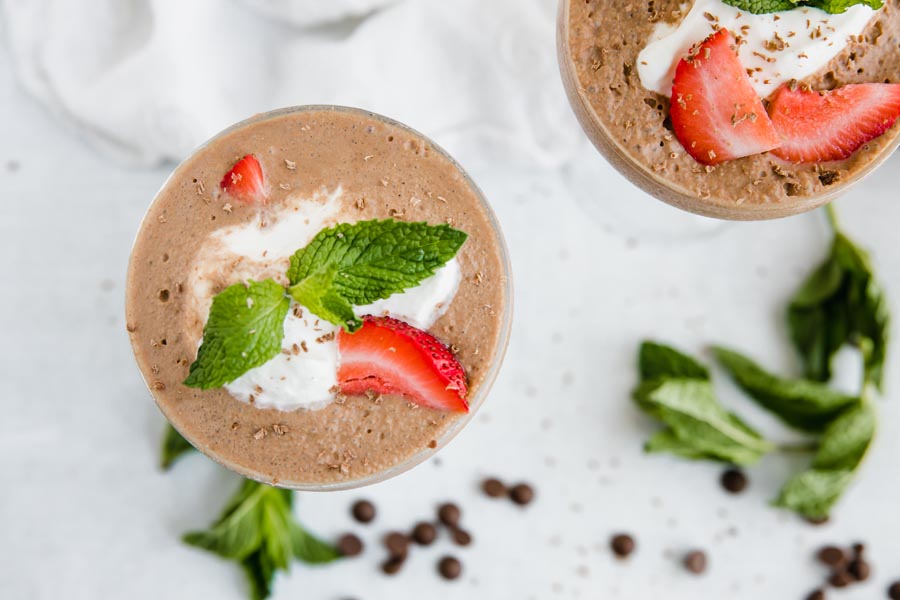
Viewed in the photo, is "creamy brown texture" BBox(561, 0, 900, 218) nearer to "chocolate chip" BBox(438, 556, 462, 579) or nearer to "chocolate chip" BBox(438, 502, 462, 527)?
"chocolate chip" BBox(438, 502, 462, 527)

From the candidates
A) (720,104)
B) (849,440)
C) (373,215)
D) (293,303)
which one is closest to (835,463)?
(849,440)

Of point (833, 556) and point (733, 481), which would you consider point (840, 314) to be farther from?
point (833, 556)

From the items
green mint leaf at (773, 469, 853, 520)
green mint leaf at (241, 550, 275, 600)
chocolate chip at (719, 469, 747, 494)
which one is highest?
green mint leaf at (773, 469, 853, 520)

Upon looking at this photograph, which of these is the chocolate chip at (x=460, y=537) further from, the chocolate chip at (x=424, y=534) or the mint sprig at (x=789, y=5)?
the mint sprig at (x=789, y=5)

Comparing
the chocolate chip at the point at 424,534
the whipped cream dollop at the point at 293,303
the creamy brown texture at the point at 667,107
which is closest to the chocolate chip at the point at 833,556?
the chocolate chip at the point at 424,534

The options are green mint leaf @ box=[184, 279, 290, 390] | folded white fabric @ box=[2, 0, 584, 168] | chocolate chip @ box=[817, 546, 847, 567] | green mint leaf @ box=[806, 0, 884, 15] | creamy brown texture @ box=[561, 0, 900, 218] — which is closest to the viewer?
green mint leaf @ box=[184, 279, 290, 390]

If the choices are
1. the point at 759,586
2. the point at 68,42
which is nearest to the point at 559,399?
the point at 759,586

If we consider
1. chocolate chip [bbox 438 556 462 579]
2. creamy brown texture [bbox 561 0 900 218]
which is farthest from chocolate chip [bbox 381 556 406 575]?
creamy brown texture [bbox 561 0 900 218]
